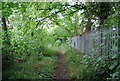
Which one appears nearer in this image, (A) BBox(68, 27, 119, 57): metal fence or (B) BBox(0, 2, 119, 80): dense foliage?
(A) BBox(68, 27, 119, 57): metal fence

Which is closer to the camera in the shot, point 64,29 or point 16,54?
point 16,54

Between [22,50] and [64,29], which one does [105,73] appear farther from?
[64,29]

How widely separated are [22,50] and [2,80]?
160cm

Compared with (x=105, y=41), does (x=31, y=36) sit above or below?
above

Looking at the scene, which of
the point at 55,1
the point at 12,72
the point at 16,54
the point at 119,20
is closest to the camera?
the point at 119,20

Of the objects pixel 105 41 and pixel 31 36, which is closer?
pixel 105 41

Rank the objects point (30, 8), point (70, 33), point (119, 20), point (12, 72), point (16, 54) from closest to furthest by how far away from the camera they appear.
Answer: point (119, 20), point (12, 72), point (16, 54), point (30, 8), point (70, 33)

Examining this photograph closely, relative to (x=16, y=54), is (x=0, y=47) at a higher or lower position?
higher

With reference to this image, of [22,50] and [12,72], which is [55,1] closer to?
[22,50]

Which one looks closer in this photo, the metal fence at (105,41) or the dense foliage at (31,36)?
the metal fence at (105,41)

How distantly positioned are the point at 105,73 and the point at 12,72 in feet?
12.8

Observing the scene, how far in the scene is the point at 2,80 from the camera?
13.5 ft

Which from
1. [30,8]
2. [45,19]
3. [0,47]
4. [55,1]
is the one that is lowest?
[0,47]

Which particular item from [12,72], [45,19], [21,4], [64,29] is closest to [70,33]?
[64,29]
